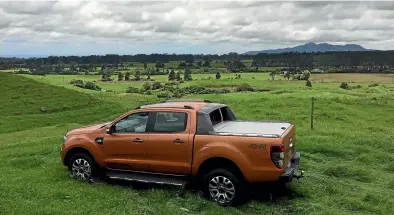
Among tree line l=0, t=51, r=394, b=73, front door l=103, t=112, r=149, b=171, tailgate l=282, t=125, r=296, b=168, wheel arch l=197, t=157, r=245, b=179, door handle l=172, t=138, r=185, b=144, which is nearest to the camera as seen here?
tailgate l=282, t=125, r=296, b=168

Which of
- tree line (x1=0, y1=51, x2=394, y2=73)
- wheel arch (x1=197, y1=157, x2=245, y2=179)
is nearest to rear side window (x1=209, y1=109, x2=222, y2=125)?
wheel arch (x1=197, y1=157, x2=245, y2=179)

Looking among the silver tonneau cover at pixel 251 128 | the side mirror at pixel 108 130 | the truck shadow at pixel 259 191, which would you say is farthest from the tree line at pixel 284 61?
the side mirror at pixel 108 130

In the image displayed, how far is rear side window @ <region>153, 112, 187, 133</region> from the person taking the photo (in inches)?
402

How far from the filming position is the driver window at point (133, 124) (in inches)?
423

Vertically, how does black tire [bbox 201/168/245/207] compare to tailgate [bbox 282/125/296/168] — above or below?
below

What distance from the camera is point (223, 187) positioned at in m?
9.61

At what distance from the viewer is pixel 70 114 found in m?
39.5

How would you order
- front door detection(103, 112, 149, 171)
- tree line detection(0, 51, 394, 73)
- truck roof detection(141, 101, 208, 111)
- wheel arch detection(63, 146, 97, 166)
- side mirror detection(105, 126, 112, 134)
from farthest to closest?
tree line detection(0, 51, 394, 73) < wheel arch detection(63, 146, 97, 166) < side mirror detection(105, 126, 112, 134) < front door detection(103, 112, 149, 171) < truck roof detection(141, 101, 208, 111)

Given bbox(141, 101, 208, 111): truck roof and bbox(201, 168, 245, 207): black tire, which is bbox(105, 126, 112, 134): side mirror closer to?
bbox(141, 101, 208, 111): truck roof

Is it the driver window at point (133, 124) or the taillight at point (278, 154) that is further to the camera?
the driver window at point (133, 124)

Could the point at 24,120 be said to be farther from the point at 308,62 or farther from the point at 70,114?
the point at 308,62

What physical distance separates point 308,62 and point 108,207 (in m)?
142

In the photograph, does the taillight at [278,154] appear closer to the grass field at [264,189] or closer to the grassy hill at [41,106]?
the grass field at [264,189]

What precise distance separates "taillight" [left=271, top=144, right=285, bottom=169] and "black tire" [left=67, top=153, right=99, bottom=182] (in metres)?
4.78
